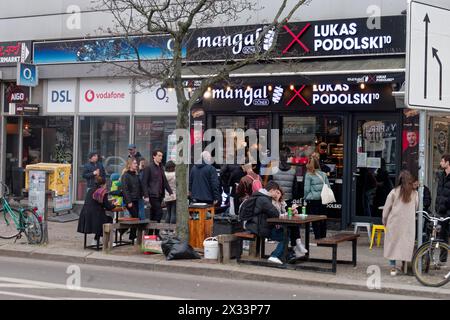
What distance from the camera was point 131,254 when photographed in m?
11.9

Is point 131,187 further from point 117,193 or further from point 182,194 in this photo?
point 182,194

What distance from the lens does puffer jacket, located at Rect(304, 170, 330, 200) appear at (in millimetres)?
13039

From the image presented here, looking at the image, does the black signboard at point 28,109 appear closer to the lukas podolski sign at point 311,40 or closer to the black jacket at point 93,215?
the lukas podolski sign at point 311,40

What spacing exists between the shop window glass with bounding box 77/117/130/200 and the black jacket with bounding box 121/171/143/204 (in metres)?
4.47

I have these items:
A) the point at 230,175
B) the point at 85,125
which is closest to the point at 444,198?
the point at 230,175

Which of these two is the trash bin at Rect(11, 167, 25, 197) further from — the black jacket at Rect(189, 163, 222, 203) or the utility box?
the black jacket at Rect(189, 163, 222, 203)

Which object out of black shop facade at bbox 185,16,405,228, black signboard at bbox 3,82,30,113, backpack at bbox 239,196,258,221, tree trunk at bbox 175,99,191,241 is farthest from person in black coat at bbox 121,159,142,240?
black signboard at bbox 3,82,30,113

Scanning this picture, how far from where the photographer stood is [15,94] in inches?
738

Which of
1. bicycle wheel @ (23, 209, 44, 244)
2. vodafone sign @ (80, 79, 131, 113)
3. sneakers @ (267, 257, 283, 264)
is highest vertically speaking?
vodafone sign @ (80, 79, 131, 113)

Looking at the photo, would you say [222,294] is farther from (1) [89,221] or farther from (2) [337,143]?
(2) [337,143]

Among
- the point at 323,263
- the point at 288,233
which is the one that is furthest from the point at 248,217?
the point at 323,263

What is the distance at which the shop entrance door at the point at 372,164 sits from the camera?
1396 cm

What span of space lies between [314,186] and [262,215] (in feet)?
9.42

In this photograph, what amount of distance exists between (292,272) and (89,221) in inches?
158
